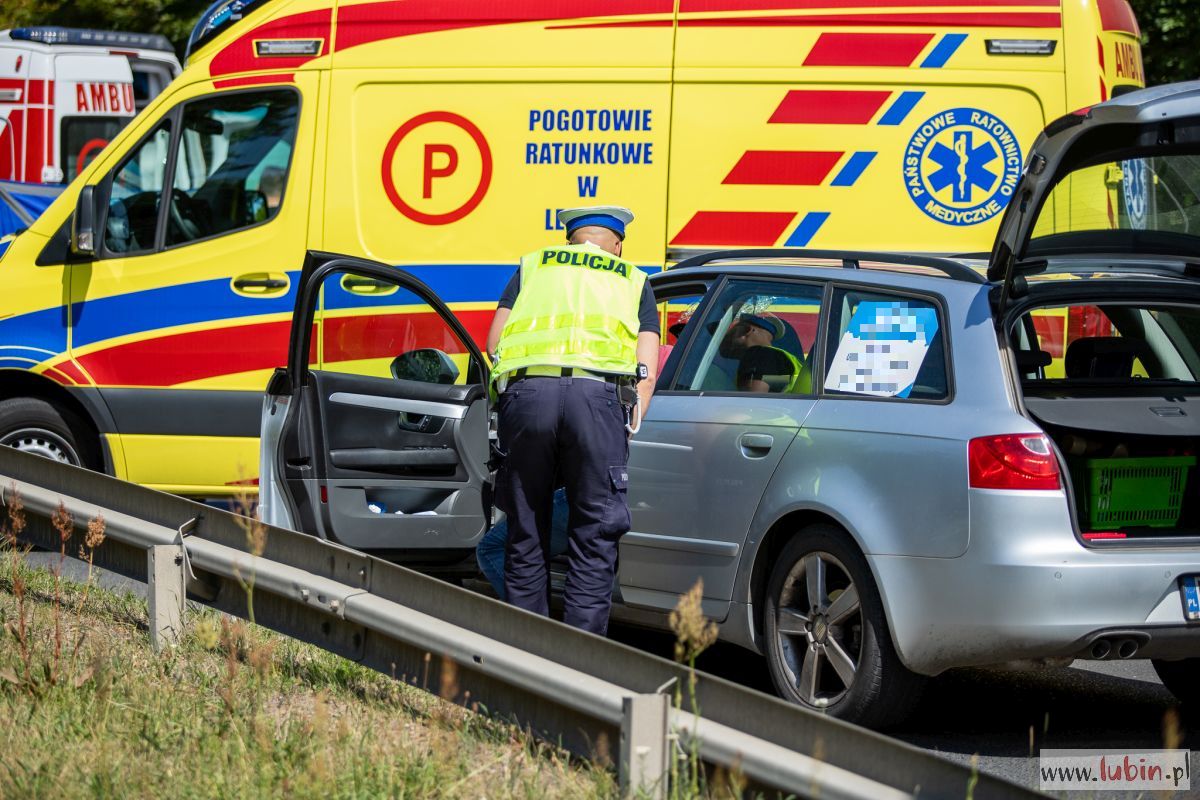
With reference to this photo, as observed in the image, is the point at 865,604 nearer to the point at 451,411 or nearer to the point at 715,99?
the point at 451,411

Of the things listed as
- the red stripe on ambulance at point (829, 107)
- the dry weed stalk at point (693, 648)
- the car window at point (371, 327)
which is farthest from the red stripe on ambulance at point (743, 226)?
the dry weed stalk at point (693, 648)

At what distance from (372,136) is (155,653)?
3.59 meters

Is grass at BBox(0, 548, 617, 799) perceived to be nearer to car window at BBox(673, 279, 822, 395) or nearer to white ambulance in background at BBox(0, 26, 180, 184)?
car window at BBox(673, 279, 822, 395)

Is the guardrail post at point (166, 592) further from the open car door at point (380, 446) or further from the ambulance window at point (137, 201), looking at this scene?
the ambulance window at point (137, 201)

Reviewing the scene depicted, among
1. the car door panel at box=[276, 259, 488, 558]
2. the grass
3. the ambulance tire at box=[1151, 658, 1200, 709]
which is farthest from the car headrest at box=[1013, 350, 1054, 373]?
the grass

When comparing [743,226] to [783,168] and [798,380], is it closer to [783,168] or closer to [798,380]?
[783,168]

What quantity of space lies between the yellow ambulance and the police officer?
8.17 feet

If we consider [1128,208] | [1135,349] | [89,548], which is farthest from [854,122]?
[89,548]

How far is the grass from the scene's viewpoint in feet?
12.7

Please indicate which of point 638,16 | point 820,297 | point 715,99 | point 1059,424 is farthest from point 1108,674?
point 638,16

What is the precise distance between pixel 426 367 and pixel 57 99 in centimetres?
965

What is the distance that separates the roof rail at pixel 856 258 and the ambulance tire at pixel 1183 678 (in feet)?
5.01

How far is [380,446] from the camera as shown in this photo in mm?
6715

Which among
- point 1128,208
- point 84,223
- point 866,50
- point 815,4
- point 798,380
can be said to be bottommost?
point 798,380
